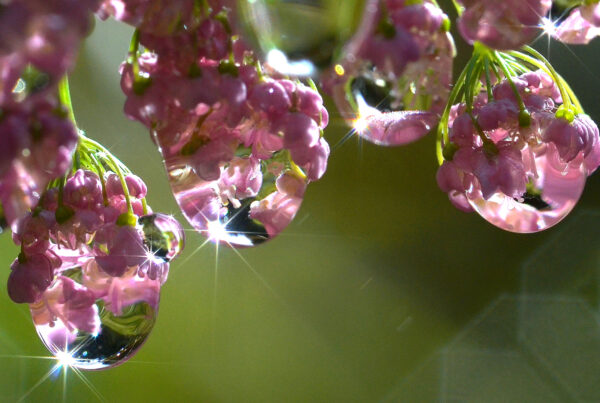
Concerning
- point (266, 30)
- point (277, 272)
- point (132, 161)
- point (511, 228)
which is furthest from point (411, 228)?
point (266, 30)

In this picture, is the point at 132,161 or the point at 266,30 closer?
the point at 266,30

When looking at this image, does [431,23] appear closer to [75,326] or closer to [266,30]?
[266,30]

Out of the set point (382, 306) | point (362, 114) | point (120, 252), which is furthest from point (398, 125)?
point (382, 306)

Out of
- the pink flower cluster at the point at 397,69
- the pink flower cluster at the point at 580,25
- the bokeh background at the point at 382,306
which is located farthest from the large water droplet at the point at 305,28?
the bokeh background at the point at 382,306

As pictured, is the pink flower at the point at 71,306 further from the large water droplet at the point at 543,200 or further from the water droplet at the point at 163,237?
the large water droplet at the point at 543,200

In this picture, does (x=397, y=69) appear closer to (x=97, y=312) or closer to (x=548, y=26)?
(x=548, y=26)
